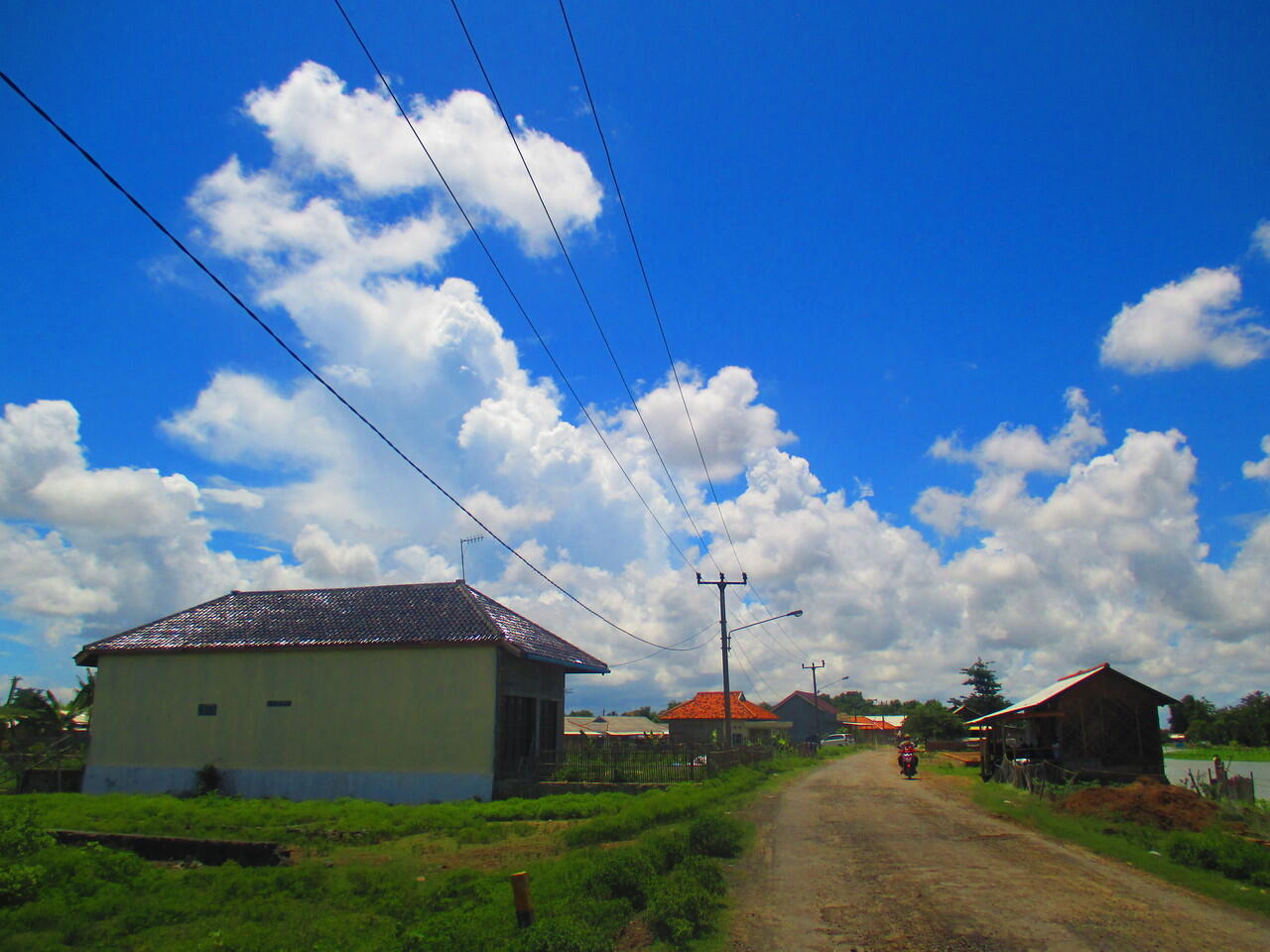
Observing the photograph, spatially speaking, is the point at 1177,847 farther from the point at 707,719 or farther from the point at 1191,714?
the point at 1191,714

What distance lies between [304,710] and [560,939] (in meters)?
18.4

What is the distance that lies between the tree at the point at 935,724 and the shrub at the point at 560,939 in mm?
62718

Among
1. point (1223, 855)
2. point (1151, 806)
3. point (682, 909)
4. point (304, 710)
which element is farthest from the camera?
point (304, 710)

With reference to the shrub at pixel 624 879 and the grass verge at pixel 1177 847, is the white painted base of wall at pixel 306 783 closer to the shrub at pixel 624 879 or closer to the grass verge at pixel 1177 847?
the shrub at pixel 624 879

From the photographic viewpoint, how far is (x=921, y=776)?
108ft

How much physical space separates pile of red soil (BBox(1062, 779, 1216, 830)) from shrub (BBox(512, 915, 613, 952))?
12.8m

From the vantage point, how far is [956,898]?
9.91 meters

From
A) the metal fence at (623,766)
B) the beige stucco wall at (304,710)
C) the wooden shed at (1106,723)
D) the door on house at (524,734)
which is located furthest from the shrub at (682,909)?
the wooden shed at (1106,723)

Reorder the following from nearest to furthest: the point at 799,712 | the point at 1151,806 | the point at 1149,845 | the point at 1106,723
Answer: the point at 1149,845
the point at 1151,806
the point at 1106,723
the point at 799,712

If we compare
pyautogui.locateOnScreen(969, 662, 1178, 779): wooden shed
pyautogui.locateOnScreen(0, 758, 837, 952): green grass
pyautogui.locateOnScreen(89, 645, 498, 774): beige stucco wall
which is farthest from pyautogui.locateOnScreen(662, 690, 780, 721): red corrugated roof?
pyautogui.locateOnScreen(0, 758, 837, 952): green grass

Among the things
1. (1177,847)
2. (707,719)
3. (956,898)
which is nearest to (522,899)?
(956,898)

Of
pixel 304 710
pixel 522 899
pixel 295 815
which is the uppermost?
pixel 304 710

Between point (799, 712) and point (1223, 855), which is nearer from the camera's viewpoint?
point (1223, 855)

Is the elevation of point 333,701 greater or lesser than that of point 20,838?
greater
